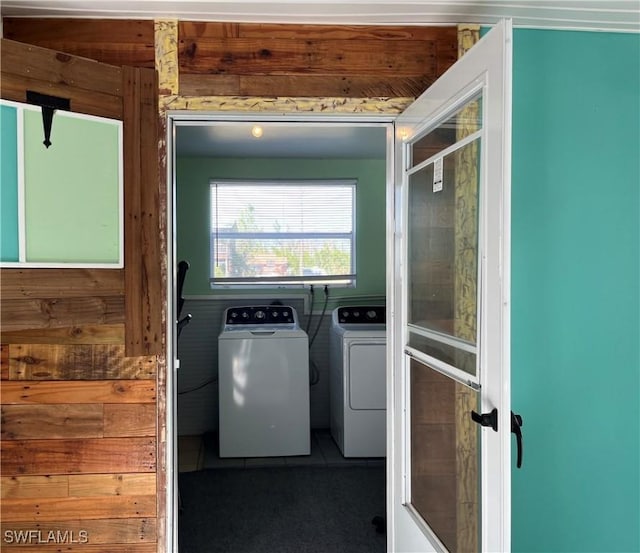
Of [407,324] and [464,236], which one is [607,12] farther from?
[407,324]

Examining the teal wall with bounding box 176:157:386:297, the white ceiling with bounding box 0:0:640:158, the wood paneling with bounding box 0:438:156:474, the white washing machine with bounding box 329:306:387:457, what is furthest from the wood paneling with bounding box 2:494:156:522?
the teal wall with bounding box 176:157:386:297

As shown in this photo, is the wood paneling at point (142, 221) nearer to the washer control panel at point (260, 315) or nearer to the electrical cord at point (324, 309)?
the washer control panel at point (260, 315)

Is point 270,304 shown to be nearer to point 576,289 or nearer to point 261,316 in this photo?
point 261,316

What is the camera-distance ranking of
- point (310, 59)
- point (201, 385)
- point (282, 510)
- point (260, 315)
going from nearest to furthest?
point (310, 59)
point (282, 510)
point (260, 315)
point (201, 385)

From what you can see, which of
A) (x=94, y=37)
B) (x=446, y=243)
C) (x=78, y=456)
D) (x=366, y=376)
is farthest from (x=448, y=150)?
(x=366, y=376)

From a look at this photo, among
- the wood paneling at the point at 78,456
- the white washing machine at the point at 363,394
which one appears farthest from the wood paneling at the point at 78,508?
the white washing machine at the point at 363,394

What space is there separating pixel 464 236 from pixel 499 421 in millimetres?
617

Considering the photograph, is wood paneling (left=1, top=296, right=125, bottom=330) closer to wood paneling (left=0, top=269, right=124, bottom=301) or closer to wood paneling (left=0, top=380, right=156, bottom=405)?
wood paneling (left=0, top=269, right=124, bottom=301)

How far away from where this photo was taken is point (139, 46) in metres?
2.31

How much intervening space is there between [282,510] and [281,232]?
7.40 feet

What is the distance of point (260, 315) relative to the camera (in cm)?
458

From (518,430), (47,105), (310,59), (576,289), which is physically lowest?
(518,430)

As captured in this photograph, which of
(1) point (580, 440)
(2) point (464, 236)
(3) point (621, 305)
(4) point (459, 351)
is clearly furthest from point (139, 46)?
(1) point (580, 440)

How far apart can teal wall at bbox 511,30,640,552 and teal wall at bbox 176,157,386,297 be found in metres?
2.58
